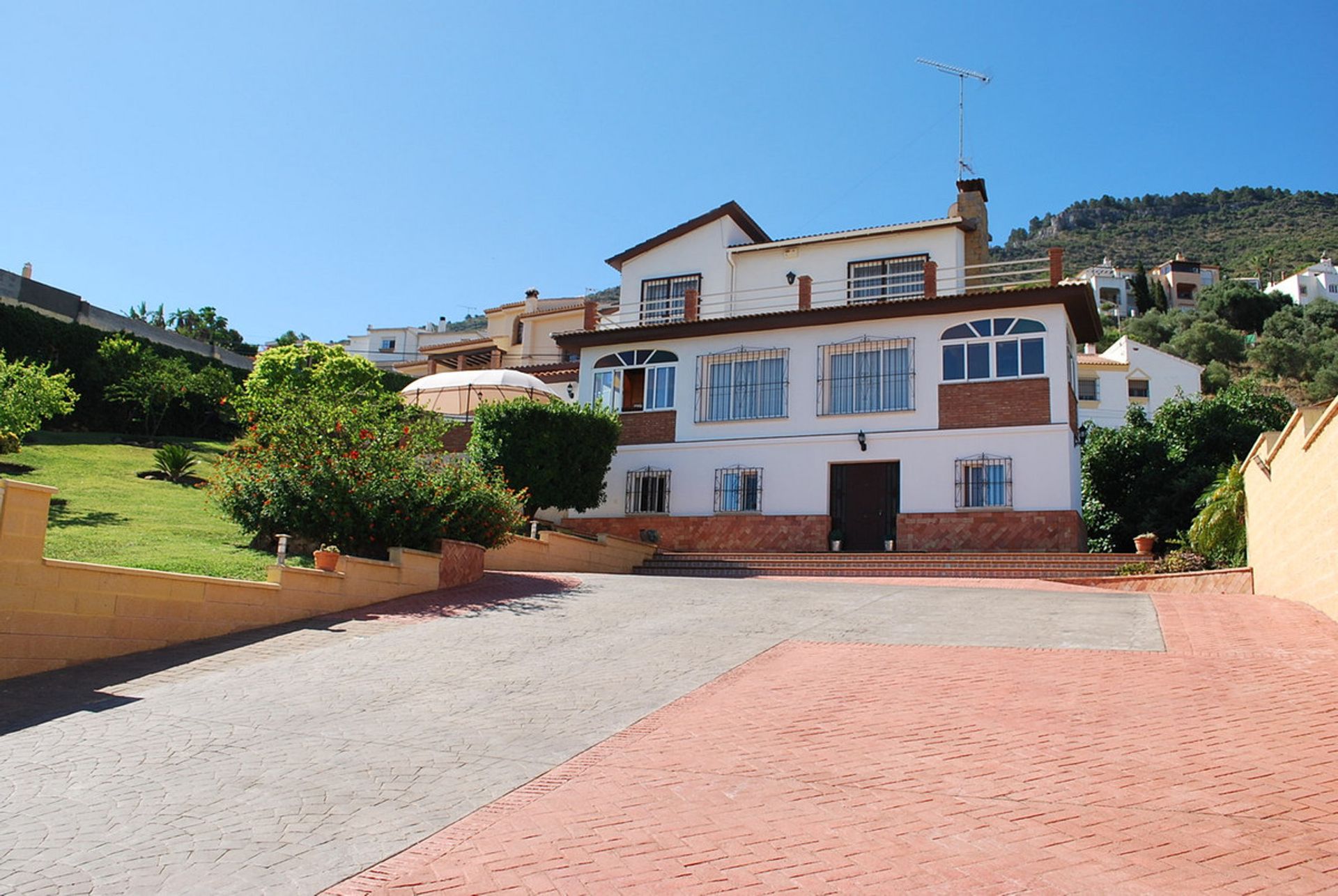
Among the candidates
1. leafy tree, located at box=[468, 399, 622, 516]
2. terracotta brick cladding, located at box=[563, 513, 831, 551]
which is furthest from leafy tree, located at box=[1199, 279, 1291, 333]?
leafy tree, located at box=[468, 399, 622, 516]

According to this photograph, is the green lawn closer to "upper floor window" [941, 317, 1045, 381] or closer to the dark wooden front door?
the dark wooden front door

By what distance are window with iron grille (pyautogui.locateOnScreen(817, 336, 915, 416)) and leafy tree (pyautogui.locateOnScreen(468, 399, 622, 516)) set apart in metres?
5.64

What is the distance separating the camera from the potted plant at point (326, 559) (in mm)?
12547

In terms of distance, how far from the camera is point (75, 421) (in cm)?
2991

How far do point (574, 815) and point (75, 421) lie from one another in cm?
3004

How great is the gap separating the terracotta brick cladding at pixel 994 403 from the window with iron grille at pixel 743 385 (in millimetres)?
3869

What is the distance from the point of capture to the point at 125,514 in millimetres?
16562

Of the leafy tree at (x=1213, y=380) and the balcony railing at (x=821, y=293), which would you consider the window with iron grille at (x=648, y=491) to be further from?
the leafy tree at (x=1213, y=380)

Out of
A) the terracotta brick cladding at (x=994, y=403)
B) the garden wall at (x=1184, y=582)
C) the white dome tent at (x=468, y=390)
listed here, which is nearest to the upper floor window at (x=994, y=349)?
the terracotta brick cladding at (x=994, y=403)

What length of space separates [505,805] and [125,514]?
13.6 metres

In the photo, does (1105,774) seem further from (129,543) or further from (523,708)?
(129,543)

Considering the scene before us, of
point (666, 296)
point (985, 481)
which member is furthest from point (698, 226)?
point (985, 481)

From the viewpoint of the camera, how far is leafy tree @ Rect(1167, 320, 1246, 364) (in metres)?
67.4

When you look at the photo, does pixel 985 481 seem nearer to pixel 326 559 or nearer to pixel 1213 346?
pixel 326 559
